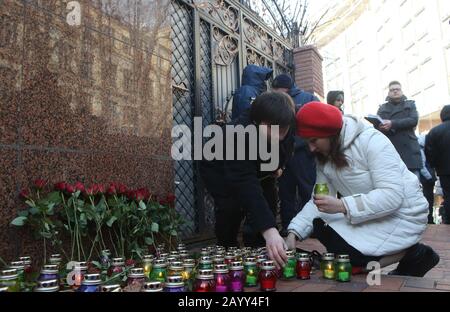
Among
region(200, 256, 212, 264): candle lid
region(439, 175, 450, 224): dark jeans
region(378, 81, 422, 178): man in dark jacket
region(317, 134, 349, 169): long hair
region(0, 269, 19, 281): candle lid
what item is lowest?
region(200, 256, 212, 264): candle lid

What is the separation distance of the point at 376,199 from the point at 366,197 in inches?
2.1

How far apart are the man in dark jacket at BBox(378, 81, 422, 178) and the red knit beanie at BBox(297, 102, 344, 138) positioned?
336cm

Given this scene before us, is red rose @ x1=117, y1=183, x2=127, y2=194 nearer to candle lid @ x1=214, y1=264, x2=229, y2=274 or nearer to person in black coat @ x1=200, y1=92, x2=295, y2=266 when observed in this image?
person in black coat @ x1=200, y1=92, x2=295, y2=266

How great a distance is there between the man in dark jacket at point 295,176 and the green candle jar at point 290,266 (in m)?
1.90

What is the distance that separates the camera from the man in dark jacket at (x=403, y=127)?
5609mm

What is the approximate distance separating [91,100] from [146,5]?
1250mm

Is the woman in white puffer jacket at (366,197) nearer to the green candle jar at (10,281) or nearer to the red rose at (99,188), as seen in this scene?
the red rose at (99,188)

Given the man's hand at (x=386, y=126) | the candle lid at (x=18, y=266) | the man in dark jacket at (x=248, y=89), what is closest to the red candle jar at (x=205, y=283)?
the candle lid at (x=18, y=266)

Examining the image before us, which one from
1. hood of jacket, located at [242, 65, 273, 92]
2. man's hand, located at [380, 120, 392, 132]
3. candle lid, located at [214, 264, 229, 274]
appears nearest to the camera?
candle lid, located at [214, 264, 229, 274]

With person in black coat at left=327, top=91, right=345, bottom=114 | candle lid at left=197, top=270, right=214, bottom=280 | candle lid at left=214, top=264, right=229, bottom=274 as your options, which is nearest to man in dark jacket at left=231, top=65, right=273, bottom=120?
person in black coat at left=327, top=91, right=345, bottom=114

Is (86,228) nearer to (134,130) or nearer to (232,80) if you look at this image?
(134,130)

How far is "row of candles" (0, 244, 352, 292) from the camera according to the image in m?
1.81

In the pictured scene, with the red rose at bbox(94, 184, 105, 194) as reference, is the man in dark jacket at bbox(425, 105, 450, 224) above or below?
above
